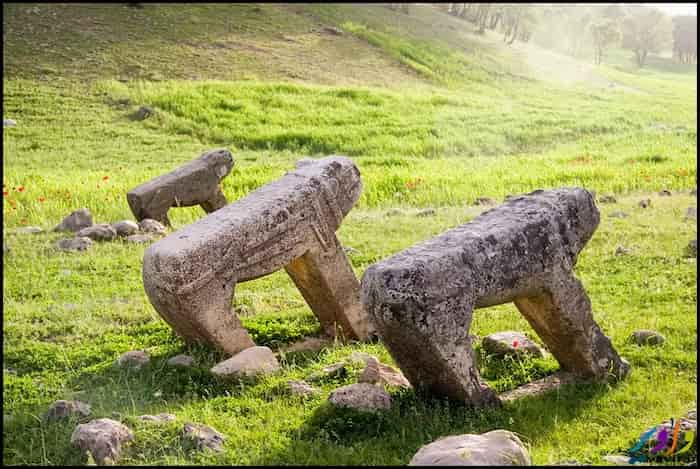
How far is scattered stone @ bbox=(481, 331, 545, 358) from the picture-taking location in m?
9.32

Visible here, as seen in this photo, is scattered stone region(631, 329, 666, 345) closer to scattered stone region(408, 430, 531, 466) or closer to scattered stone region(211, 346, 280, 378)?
scattered stone region(211, 346, 280, 378)

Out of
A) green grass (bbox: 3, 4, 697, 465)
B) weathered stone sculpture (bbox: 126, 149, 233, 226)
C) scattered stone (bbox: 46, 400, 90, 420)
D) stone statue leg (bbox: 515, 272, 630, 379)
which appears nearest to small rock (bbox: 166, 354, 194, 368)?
green grass (bbox: 3, 4, 697, 465)

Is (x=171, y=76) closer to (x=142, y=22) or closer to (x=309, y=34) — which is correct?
(x=142, y=22)

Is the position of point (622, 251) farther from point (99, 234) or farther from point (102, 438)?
point (102, 438)

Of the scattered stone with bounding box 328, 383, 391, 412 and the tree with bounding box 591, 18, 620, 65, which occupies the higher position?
the scattered stone with bounding box 328, 383, 391, 412

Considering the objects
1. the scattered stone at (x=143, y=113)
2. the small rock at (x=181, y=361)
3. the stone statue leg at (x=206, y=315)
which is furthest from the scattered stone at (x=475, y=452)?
the scattered stone at (x=143, y=113)

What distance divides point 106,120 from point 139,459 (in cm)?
2678

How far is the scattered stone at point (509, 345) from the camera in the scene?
9.32m

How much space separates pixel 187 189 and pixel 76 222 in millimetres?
2485

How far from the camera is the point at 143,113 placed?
32438 mm

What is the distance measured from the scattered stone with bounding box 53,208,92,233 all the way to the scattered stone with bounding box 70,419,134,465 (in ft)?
31.6

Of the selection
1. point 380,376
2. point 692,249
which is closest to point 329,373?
point 380,376

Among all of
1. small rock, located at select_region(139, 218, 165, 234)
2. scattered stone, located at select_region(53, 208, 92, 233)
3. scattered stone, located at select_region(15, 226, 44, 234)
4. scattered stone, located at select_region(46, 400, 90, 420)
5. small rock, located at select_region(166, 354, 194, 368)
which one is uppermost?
scattered stone, located at select_region(46, 400, 90, 420)

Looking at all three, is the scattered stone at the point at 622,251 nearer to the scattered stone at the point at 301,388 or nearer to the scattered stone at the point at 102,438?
the scattered stone at the point at 301,388
